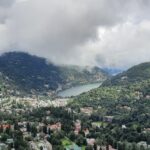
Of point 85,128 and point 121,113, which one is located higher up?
point 121,113

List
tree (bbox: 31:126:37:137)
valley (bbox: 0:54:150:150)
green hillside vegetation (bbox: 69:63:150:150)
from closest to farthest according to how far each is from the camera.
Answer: valley (bbox: 0:54:150:150) → tree (bbox: 31:126:37:137) → green hillside vegetation (bbox: 69:63:150:150)

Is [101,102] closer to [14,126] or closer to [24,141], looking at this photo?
[14,126]

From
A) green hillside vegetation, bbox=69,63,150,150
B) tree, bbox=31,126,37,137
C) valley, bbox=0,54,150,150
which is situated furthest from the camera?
green hillside vegetation, bbox=69,63,150,150

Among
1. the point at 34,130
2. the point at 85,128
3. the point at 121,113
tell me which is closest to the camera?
the point at 34,130

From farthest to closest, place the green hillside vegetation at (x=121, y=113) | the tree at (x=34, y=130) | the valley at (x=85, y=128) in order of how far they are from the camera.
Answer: the green hillside vegetation at (x=121, y=113) < the tree at (x=34, y=130) < the valley at (x=85, y=128)

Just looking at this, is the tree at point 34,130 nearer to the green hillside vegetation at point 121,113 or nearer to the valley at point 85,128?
the valley at point 85,128

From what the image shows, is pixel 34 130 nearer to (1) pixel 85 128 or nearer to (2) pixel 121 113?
(1) pixel 85 128

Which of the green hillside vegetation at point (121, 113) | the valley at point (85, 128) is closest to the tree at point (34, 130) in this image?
the valley at point (85, 128)

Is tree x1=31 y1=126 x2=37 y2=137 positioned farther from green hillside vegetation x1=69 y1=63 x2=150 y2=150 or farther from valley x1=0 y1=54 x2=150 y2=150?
green hillside vegetation x1=69 y1=63 x2=150 y2=150

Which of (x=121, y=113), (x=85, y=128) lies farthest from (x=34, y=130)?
(x=121, y=113)

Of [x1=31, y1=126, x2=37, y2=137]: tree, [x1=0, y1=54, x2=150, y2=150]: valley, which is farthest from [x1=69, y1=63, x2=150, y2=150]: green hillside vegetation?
[x1=31, y1=126, x2=37, y2=137]: tree

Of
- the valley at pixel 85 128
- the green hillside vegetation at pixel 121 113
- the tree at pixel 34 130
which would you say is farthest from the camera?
the green hillside vegetation at pixel 121 113

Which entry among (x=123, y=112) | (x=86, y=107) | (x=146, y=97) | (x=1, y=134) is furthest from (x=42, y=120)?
(x=146, y=97)
